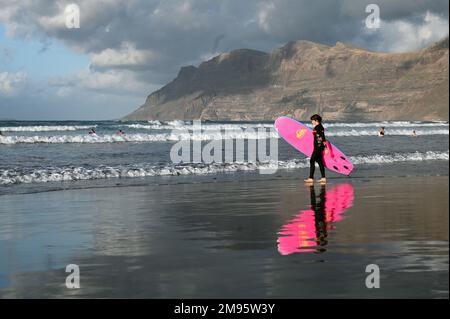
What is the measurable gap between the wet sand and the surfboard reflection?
0.06 feet

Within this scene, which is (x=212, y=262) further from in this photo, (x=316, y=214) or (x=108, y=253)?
(x=316, y=214)

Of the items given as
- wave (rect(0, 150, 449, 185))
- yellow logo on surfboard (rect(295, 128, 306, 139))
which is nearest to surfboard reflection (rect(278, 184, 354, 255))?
yellow logo on surfboard (rect(295, 128, 306, 139))

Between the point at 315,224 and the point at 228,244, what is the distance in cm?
205

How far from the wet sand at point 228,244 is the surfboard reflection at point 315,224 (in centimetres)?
2

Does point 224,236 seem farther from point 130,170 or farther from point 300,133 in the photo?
point 300,133

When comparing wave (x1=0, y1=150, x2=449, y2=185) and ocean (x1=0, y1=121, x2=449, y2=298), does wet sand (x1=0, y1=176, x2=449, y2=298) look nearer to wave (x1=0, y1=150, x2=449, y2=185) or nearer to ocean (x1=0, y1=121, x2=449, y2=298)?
ocean (x1=0, y1=121, x2=449, y2=298)

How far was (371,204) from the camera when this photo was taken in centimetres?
1190

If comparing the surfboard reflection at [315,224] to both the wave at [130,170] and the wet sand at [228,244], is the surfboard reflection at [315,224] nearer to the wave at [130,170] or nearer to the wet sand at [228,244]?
the wet sand at [228,244]

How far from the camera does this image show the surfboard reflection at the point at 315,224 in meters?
7.58

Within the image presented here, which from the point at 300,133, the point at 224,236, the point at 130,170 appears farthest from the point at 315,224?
the point at 300,133

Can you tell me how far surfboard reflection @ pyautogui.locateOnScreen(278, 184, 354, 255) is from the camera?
7578 mm

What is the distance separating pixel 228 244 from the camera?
25.9 ft

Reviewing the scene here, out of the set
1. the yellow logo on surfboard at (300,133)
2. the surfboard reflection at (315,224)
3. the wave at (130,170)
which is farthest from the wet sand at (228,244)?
the yellow logo on surfboard at (300,133)
